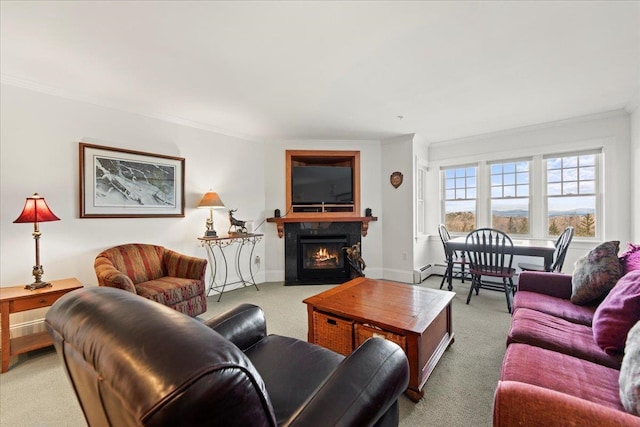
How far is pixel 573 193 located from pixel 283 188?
413 centimetres

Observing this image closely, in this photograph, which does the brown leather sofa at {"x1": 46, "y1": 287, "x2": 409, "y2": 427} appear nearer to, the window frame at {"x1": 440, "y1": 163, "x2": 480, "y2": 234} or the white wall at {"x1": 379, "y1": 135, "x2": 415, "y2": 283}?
the white wall at {"x1": 379, "y1": 135, "x2": 415, "y2": 283}

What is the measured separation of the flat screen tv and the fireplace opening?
0.61 m

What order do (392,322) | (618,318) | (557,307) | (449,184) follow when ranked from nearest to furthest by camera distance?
(618,318) < (392,322) < (557,307) < (449,184)

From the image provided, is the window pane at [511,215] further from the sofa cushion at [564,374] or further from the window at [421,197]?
the sofa cushion at [564,374]

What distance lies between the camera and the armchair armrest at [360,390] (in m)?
0.79

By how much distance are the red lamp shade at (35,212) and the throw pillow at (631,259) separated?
427 centimetres

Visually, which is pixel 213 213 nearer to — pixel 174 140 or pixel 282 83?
pixel 174 140

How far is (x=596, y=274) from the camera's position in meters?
1.89

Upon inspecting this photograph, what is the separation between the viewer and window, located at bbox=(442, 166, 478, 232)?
4.62m

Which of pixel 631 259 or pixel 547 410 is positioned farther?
pixel 631 259

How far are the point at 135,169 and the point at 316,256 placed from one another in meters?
2.76

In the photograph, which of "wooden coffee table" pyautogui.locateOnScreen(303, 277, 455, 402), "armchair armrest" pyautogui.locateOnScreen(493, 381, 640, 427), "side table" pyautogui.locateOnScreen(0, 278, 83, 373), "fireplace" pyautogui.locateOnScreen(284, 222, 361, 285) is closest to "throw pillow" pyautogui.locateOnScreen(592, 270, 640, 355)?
"armchair armrest" pyautogui.locateOnScreen(493, 381, 640, 427)

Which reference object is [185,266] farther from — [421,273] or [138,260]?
[421,273]

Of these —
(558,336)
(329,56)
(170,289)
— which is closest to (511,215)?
(558,336)
